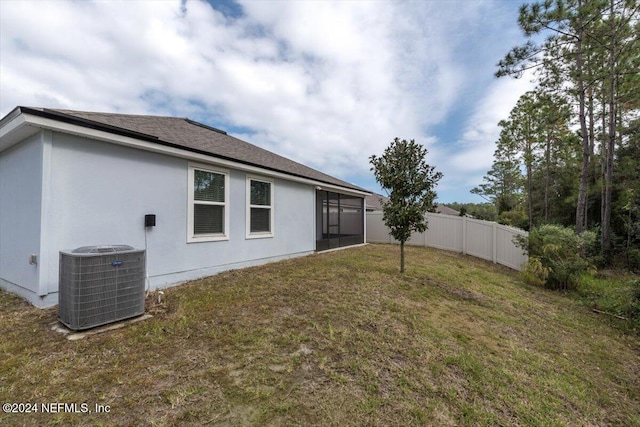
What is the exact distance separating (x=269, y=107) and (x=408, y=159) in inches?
324

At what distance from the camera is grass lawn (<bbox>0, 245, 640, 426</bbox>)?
6.73 ft

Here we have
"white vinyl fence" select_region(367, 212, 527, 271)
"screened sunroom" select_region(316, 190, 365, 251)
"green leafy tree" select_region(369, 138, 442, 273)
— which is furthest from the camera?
"screened sunroom" select_region(316, 190, 365, 251)

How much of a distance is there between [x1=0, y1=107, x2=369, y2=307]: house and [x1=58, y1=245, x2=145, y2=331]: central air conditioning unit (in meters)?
1.05

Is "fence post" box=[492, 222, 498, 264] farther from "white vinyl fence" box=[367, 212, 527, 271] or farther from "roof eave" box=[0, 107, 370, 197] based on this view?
"roof eave" box=[0, 107, 370, 197]

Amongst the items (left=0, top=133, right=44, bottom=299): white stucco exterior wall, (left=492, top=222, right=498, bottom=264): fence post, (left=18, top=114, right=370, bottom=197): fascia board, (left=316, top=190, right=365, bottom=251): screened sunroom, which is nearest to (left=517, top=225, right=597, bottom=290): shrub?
(left=492, top=222, right=498, bottom=264): fence post

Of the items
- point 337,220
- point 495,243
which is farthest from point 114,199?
point 495,243

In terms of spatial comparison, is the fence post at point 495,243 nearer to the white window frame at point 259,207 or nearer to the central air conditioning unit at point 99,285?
the white window frame at point 259,207

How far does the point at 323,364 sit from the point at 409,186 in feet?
15.4

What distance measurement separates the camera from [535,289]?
6.82 m

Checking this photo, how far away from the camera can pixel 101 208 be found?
13.8ft

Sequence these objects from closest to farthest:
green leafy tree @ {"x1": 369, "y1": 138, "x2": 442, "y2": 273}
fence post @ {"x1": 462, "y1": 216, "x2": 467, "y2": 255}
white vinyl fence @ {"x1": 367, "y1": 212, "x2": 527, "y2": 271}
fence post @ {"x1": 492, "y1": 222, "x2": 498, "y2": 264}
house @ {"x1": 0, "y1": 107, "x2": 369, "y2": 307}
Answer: house @ {"x1": 0, "y1": 107, "x2": 369, "y2": 307} < green leafy tree @ {"x1": 369, "y1": 138, "x2": 442, "y2": 273} < white vinyl fence @ {"x1": 367, "y1": 212, "x2": 527, "y2": 271} < fence post @ {"x1": 492, "y1": 222, "x2": 498, "y2": 264} < fence post @ {"x1": 462, "y1": 216, "x2": 467, "y2": 255}

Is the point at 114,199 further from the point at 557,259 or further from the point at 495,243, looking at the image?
the point at 495,243

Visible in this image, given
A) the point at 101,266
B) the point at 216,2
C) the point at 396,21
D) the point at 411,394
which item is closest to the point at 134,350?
the point at 101,266

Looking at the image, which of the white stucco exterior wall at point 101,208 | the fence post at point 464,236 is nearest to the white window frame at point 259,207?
the white stucco exterior wall at point 101,208
